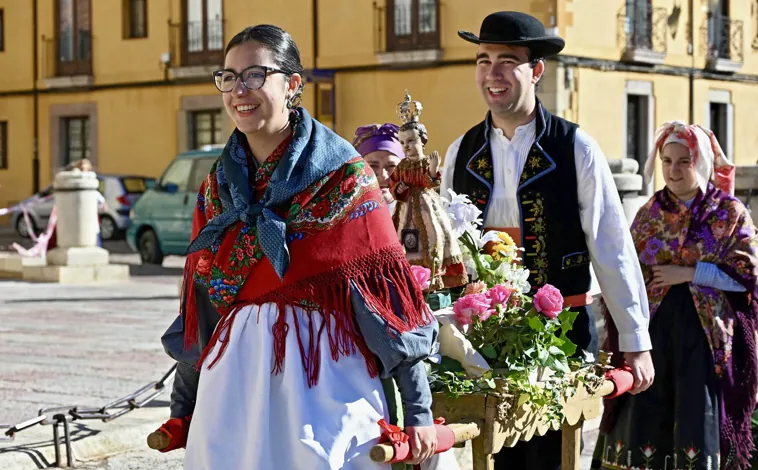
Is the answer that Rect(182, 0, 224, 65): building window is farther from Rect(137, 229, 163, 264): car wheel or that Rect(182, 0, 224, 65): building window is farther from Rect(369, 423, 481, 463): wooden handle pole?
Rect(369, 423, 481, 463): wooden handle pole

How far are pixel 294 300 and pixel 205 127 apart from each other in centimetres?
2997

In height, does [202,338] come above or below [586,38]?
below

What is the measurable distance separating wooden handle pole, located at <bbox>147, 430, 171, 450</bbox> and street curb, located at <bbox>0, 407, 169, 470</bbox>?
2.97 metres

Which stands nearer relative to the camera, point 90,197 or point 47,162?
point 90,197

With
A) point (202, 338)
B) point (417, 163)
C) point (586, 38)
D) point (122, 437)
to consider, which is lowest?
point (122, 437)

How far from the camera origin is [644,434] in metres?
6.25

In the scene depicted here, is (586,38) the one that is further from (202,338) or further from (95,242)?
(202,338)

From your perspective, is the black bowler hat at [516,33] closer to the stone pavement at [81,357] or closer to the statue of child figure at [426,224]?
the statue of child figure at [426,224]

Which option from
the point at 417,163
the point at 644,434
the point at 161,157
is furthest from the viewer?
the point at 161,157

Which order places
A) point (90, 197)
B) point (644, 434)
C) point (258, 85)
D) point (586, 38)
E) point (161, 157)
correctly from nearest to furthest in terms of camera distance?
point (258, 85)
point (644, 434)
point (90, 197)
point (586, 38)
point (161, 157)

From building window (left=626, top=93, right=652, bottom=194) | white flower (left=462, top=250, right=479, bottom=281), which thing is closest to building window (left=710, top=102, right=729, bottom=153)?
building window (left=626, top=93, right=652, bottom=194)

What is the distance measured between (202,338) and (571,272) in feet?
5.15

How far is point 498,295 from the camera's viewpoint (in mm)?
4363

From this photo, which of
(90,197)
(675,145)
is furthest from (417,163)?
(90,197)
